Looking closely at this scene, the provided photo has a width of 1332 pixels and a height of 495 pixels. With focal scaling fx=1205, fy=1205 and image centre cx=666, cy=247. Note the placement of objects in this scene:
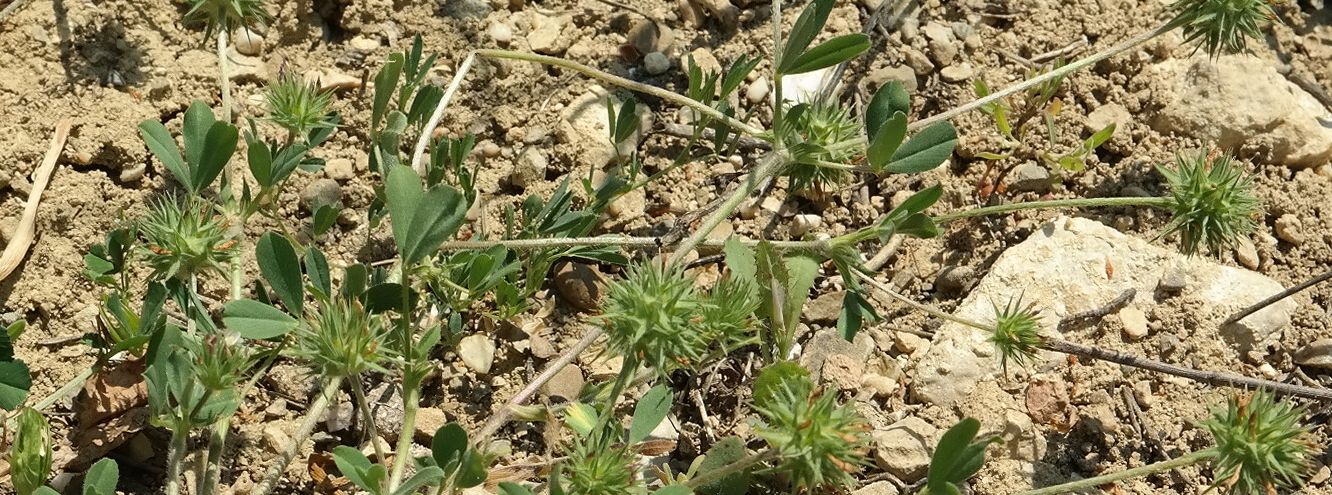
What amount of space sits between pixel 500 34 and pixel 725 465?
1561mm

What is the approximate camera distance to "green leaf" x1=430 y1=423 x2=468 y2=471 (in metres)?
2.47

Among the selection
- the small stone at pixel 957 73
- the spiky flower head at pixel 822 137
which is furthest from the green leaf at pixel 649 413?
the small stone at pixel 957 73

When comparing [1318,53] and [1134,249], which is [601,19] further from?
[1318,53]

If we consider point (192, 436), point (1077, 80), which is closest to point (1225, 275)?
point (1077, 80)

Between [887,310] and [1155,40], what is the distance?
4.27 ft

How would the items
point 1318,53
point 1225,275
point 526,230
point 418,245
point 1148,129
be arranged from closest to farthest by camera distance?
point 418,245 < point 526,230 < point 1225,275 < point 1148,129 < point 1318,53

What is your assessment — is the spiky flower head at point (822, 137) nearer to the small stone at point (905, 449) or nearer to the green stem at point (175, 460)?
the small stone at point (905, 449)

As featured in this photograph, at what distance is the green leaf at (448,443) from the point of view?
2471 millimetres

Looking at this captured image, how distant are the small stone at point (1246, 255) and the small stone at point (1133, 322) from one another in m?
0.38

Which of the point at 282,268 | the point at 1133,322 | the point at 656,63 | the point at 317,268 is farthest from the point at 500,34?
the point at 1133,322

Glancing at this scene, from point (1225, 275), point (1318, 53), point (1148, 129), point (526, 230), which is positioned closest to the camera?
point (526, 230)

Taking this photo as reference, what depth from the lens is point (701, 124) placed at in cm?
319

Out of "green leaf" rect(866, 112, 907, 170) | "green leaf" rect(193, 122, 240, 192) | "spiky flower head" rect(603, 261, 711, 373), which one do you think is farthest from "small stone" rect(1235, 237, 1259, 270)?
"green leaf" rect(193, 122, 240, 192)

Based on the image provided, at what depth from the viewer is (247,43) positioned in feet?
11.4
